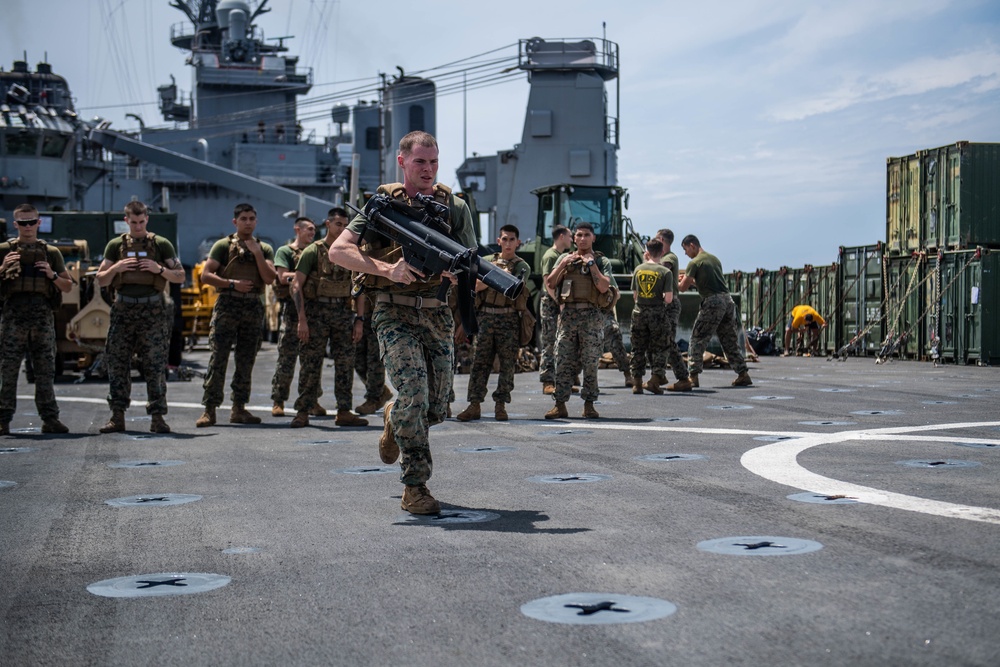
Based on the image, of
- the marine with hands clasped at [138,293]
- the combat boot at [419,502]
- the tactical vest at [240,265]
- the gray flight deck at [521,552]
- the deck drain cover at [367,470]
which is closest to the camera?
the gray flight deck at [521,552]

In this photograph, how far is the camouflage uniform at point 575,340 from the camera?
11.3 metres

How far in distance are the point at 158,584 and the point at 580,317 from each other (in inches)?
301

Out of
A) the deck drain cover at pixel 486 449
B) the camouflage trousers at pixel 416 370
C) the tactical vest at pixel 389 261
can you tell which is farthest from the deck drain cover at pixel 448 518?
the deck drain cover at pixel 486 449

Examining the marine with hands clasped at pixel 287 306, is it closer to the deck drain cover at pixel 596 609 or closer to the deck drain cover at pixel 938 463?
the deck drain cover at pixel 938 463

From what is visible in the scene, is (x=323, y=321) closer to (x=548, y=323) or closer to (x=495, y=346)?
(x=495, y=346)

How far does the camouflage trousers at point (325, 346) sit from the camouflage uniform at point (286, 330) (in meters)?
0.50

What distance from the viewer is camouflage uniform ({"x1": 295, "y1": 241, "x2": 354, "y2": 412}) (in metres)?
11.0

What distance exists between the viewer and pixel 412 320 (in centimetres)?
590

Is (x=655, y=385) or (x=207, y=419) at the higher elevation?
(x=655, y=385)

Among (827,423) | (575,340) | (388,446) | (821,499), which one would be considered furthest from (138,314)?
(821,499)

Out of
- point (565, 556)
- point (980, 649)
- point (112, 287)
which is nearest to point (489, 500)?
point (565, 556)

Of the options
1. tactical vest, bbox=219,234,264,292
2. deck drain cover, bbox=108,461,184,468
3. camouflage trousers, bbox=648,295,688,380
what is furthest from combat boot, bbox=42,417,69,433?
camouflage trousers, bbox=648,295,688,380

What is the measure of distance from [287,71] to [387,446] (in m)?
57.3

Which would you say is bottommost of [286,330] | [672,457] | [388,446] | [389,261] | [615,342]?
[672,457]
